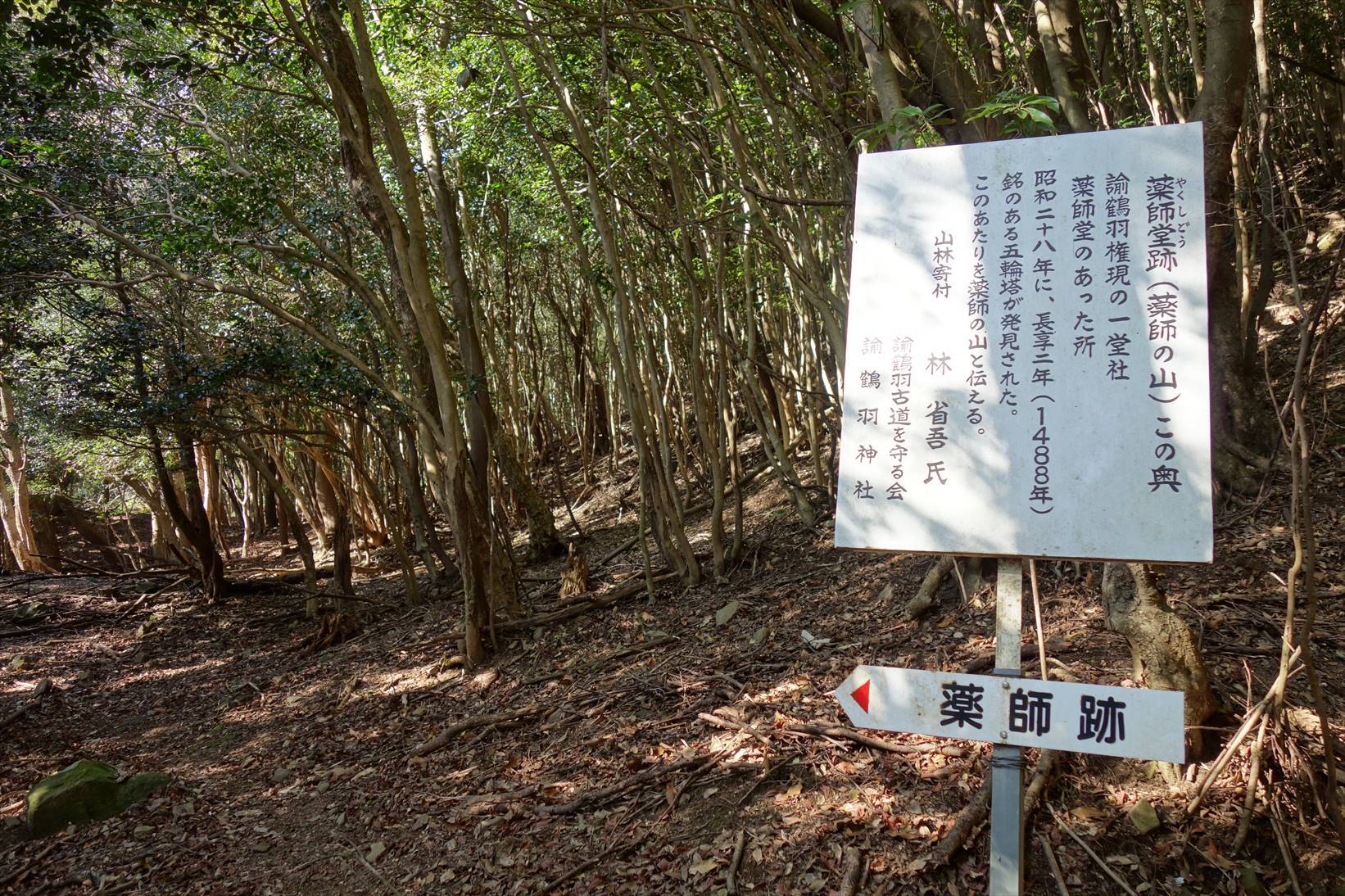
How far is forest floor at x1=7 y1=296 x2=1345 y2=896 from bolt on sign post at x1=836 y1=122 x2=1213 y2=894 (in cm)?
90

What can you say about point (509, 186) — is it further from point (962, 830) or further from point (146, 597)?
point (962, 830)

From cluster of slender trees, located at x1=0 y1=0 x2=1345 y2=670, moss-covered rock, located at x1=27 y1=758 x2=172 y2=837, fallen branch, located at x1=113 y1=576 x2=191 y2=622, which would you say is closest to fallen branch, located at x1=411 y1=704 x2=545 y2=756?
cluster of slender trees, located at x1=0 y1=0 x2=1345 y2=670

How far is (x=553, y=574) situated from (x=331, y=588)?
9.28 feet

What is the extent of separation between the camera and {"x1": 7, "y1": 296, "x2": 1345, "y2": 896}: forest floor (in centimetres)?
312

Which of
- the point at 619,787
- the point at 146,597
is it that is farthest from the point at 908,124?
the point at 146,597

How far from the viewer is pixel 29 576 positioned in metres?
12.3

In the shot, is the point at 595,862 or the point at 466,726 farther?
the point at 466,726

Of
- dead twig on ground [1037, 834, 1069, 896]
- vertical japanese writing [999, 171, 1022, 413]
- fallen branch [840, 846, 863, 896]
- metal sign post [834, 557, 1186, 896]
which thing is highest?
vertical japanese writing [999, 171, 1022, 413]

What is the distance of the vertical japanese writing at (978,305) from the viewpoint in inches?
96.2

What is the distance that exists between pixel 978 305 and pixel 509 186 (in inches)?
326

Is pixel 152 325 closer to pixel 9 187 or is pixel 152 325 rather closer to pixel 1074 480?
pixel 9 187

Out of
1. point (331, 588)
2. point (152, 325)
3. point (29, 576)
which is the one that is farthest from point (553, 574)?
point (29, 576)

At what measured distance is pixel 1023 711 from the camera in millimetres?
2193

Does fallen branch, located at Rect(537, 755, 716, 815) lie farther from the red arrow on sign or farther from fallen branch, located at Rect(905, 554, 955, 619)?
the red arrow on sign
